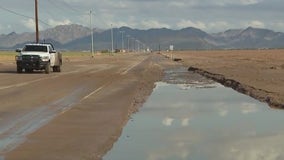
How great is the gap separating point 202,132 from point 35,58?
103 feet

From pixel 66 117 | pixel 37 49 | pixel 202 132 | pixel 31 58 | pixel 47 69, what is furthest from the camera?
pixel 37 49

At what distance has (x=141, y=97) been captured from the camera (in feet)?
77.5

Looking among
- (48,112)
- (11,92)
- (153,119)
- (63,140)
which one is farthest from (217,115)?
(11,92)

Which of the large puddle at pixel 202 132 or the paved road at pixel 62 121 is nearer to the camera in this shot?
the large puddle at pixel 202 132

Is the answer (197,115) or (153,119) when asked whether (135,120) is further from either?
(197,115)

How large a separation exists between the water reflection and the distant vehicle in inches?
887

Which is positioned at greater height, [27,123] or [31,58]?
[31,58]

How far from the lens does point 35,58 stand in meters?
43.5

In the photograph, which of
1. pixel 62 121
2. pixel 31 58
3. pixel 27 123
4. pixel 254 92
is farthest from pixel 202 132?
pixel 31 58

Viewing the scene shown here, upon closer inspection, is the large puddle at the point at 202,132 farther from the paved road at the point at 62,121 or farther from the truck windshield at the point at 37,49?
the truck windshield at the point at 37,49

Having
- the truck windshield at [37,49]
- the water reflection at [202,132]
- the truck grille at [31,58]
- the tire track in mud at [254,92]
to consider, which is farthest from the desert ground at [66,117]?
the truck windshield at [37,49]

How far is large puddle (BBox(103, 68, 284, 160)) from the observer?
10852 millimetres

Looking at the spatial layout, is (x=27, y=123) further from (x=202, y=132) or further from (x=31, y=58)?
(x=31, y=58)

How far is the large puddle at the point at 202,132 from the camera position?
10.9m
